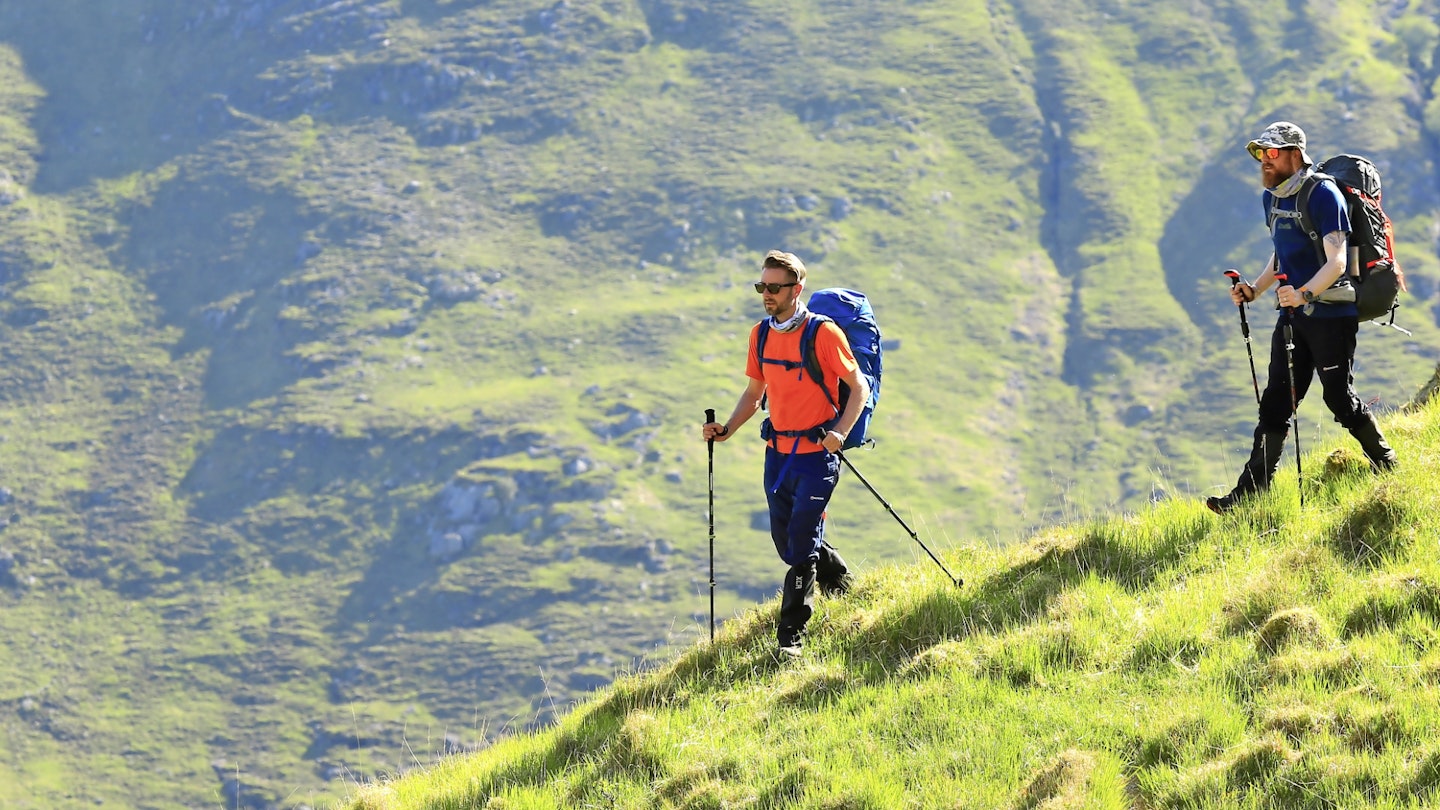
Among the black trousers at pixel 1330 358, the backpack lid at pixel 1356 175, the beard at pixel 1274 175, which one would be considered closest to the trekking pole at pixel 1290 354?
the black trousers at pixel 1330 358

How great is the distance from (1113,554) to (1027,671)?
2057 millimetres

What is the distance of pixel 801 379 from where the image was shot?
1227 centimetres

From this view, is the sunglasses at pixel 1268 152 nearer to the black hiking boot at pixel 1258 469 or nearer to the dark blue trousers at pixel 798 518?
the black hiking boot at pixel 1258 469

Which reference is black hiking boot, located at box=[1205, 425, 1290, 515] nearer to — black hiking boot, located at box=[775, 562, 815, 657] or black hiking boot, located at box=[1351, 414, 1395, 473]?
black hiking boot, located at box=[1351, 414, 1395, 473]

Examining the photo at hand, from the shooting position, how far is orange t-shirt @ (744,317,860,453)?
478 inches

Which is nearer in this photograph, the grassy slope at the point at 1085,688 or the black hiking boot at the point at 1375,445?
the grassy slope at the point at 1085,688

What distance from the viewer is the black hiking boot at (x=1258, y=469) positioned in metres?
12.4

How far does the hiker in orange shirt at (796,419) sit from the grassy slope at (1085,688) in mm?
559

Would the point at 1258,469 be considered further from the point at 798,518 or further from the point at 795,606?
the point at 795,606

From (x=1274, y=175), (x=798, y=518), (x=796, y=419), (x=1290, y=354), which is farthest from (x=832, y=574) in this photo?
(x=1274, y=175)

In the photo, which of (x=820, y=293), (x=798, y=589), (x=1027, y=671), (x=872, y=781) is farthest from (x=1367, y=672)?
(x=820, y=293)

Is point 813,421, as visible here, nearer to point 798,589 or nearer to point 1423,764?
point 798,589

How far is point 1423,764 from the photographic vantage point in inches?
326

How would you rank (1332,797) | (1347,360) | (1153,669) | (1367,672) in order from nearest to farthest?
(1332,797)
(1367,672)
(1153,669)
(1347,360)
